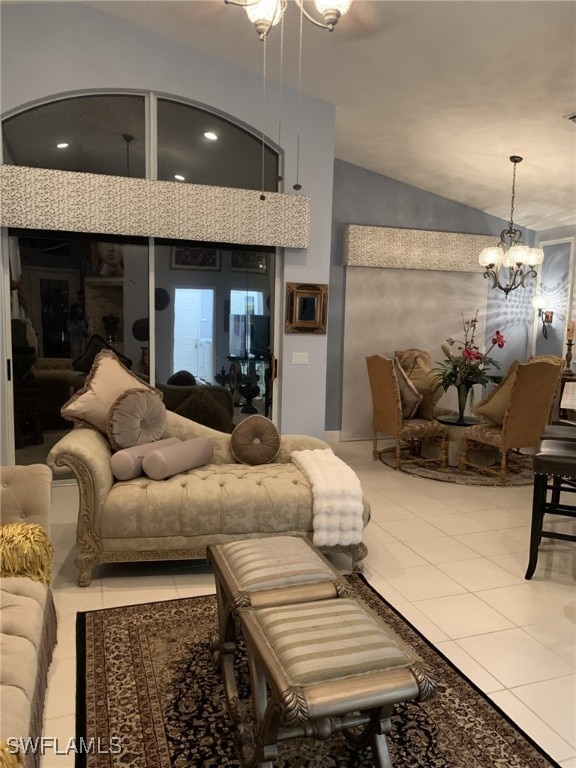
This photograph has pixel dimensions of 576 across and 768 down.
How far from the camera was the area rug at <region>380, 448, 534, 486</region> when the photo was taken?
5125 millimetres

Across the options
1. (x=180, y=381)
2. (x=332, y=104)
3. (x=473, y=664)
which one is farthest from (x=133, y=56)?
(x=473, y=664)

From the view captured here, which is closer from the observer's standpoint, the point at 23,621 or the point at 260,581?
the point at 23,621

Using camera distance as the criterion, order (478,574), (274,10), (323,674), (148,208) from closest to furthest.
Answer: (323,674)
(274,10)
(478,574)
(148,208)

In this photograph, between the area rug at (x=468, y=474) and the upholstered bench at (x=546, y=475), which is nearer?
the upholstered bench at (x=546, y=475)

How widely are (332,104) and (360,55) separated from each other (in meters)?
0.87

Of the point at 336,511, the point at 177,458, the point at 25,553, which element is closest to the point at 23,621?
the point at 25,553

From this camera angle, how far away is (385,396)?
566 cm

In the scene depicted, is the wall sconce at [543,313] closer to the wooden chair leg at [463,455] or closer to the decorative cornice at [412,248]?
the decorative cornice at [412,248]

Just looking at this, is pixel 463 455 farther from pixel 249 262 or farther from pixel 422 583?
pixel 249 262

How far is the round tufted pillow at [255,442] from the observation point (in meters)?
3.65

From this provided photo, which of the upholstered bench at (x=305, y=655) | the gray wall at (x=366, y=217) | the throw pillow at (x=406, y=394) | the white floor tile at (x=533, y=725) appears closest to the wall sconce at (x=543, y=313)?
the gray wall at (x=366, y=217)

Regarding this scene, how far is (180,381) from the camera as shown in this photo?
5059mm

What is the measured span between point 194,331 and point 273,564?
3.15 metres

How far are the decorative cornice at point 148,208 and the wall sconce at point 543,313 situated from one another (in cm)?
352
